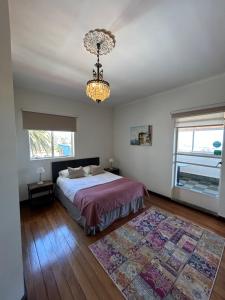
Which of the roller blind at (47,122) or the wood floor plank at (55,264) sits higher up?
the roller blind at (47,122)

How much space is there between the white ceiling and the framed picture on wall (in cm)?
137

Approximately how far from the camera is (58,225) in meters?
2.46

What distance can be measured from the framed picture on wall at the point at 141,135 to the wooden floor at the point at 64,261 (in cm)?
197

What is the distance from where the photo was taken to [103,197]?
2346 millimetres

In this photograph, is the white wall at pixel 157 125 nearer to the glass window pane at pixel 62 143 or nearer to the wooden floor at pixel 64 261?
the wooden floor at pixel 64 261

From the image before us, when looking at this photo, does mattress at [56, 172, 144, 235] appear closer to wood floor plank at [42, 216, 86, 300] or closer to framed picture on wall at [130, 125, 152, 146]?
wood floor plank at [42, 216, 86, 300]

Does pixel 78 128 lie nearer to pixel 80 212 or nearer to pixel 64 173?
pixel 64 173

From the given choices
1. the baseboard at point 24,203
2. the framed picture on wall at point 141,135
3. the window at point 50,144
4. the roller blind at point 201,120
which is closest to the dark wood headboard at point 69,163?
the window at point 50,144

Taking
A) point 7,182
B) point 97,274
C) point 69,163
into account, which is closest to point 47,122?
point 69,163

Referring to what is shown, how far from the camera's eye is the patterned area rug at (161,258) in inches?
55.1

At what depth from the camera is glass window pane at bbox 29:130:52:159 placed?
11.0ft

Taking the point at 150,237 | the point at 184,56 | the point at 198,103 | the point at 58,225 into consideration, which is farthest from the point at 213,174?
the point at 58,225

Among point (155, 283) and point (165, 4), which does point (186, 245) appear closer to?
point (155, 283)

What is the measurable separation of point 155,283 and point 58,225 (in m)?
1.77
